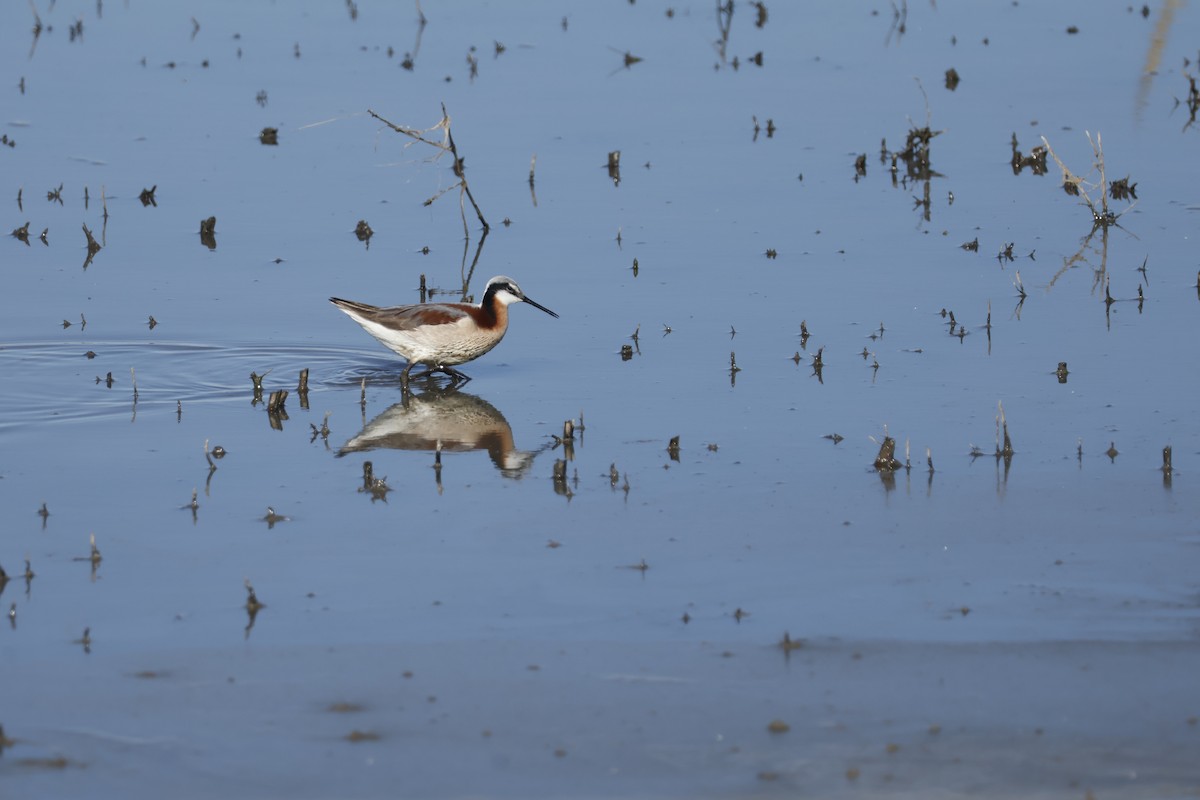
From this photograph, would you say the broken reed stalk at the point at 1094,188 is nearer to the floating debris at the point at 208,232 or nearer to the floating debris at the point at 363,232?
the floating debris at the point at 363,232

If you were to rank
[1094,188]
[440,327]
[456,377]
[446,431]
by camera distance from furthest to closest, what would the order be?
[1094,188] < [456,377] < [440,327] < [446,431]

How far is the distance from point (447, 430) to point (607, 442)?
46.0 inches

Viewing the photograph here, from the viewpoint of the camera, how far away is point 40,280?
46.0ft

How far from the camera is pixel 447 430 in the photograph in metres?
10.8

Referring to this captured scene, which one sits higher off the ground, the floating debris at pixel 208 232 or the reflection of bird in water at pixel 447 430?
the floating debris at pixel 208 232

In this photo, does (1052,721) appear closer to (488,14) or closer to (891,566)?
(891,566)

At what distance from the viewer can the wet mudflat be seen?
6594mm

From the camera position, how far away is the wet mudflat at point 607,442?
6.59m

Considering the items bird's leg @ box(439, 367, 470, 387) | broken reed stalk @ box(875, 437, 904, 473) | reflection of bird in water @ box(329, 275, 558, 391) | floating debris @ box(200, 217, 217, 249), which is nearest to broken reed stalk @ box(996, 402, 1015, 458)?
broken reed stalk @ box(875, 437, 904, 473)

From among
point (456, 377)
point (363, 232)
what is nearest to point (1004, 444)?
point (456, 377)

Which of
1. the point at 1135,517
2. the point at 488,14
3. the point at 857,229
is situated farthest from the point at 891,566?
the point at 488,14

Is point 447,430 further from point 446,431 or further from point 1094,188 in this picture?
point 1094,188

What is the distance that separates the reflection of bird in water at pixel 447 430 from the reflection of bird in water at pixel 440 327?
357 mm

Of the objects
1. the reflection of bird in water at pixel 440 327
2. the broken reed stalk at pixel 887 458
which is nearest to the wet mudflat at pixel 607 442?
the broken reed stalk at pixel 887 458
